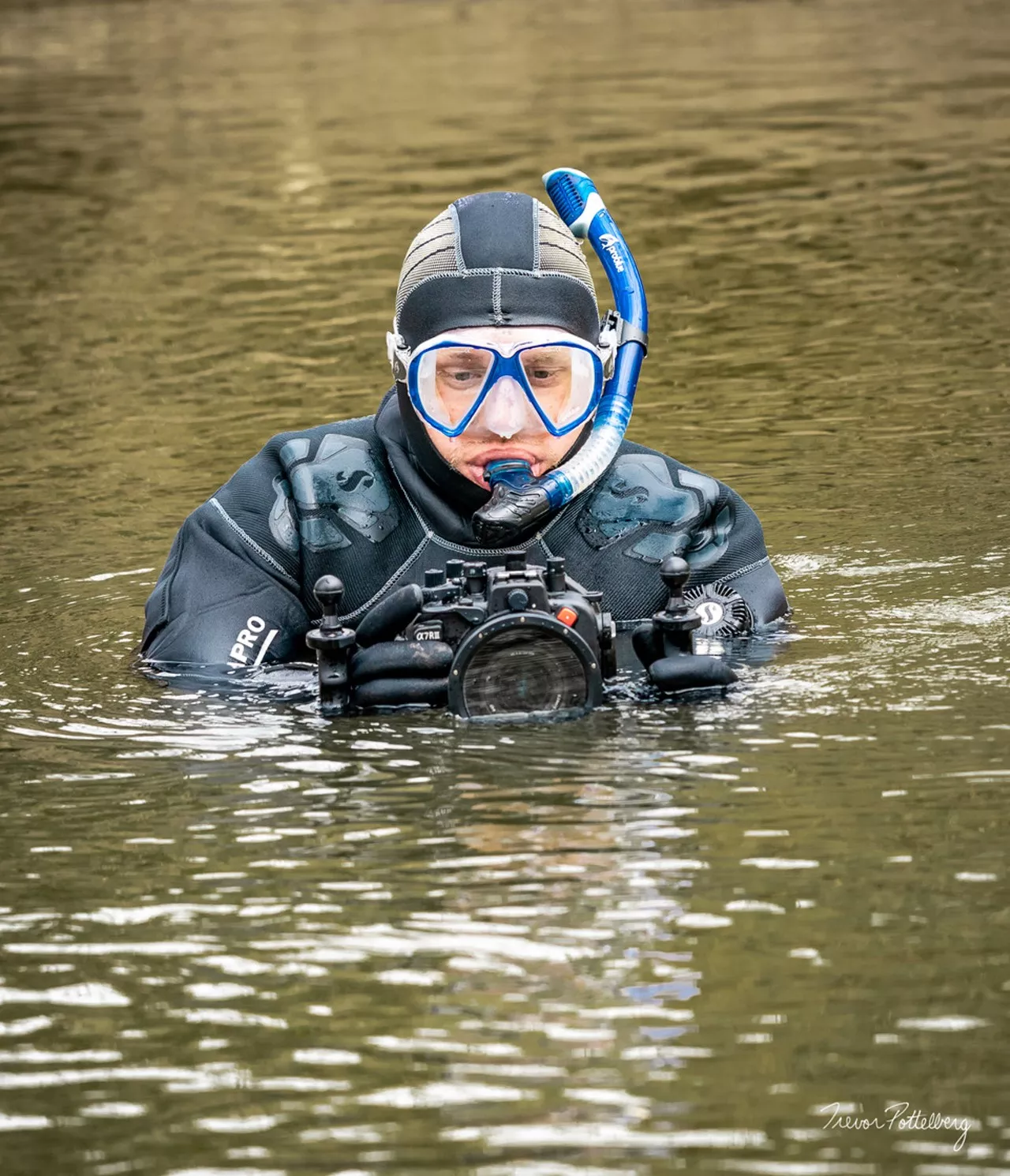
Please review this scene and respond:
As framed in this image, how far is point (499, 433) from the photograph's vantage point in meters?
4.64

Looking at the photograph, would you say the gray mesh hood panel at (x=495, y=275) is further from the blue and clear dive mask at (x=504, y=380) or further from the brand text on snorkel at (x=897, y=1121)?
the brand text on snorkel at (x=897, y=1121)

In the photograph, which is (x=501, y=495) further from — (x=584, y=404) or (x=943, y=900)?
(x=943, y=900)

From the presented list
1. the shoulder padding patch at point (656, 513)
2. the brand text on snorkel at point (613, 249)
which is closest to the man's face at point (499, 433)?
the shoulder padding patch at point (656, 513)

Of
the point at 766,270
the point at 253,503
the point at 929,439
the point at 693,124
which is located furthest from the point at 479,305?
the point at 693,124

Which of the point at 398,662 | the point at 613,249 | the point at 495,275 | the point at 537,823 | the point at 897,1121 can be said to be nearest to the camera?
the point at 897,1121

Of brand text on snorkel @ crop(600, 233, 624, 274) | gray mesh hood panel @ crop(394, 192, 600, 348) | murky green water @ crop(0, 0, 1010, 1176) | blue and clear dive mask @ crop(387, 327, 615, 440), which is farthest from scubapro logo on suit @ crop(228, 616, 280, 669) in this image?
brand text on snorkel @ crop(600, 233, 624, 274)

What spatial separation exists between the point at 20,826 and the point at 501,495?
3.79 feet

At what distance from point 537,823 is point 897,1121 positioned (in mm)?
1240

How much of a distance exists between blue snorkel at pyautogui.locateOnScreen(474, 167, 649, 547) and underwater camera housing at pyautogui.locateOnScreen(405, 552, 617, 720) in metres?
0.14

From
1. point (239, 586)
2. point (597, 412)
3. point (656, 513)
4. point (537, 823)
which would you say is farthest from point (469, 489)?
point (537, 823)

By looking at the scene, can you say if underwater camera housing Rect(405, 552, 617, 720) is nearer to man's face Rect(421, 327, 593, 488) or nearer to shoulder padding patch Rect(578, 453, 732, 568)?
man's face Rect(421, 327, 593, 488)

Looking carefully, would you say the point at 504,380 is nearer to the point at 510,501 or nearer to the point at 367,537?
the point at 510,501

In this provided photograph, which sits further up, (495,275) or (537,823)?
(495,275)

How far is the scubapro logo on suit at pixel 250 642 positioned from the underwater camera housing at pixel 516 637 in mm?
456
